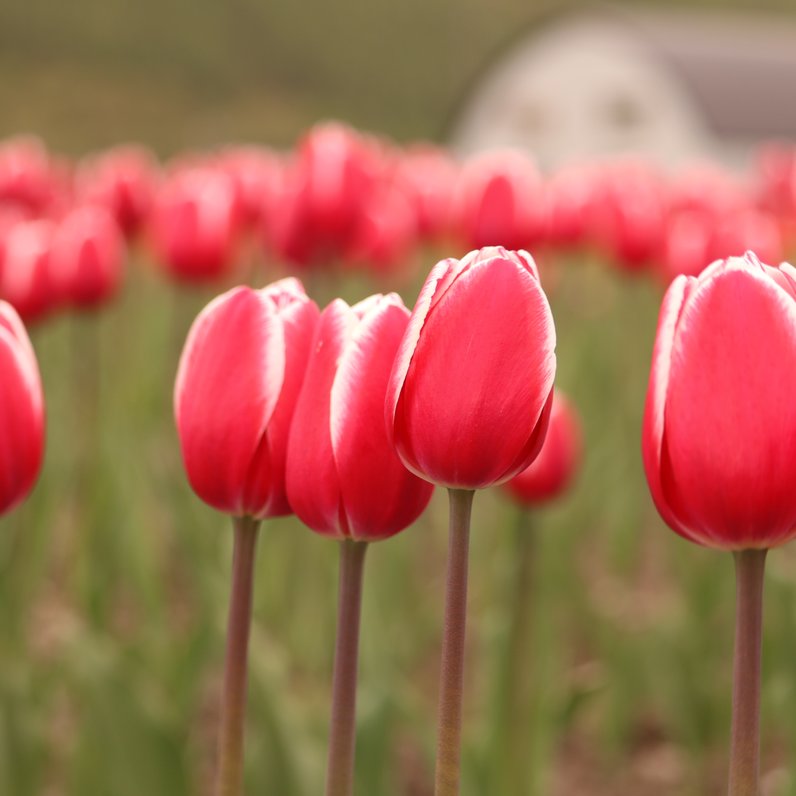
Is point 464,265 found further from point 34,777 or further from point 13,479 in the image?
point 34,777

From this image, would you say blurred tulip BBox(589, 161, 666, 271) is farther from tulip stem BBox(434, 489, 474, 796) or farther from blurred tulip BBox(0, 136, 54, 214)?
tulip stem BBox(434, 489, 474, 796)

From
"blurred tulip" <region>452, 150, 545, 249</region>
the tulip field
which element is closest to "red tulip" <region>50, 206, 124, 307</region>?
the tulip field

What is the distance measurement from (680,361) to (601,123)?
50.3ft

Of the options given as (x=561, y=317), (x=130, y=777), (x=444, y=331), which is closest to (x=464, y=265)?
(x=444, y=331)

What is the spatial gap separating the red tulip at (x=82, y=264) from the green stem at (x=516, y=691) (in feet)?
2.04

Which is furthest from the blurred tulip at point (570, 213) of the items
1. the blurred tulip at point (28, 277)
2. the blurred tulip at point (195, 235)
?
the blurred tulip at point (28, 277)

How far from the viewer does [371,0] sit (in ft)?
70.2

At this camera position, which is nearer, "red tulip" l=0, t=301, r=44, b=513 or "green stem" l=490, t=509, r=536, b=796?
"red tulip" l=0, t=301, r=44, b=513

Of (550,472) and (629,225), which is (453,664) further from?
(629,225)

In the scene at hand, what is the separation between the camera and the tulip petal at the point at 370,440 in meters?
0.49

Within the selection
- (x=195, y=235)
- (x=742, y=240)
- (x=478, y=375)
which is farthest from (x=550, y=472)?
(x=195, y=235)

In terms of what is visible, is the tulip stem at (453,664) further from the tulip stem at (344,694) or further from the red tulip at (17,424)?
the red tulip at (17,424)

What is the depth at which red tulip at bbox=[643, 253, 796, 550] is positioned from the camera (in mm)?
454

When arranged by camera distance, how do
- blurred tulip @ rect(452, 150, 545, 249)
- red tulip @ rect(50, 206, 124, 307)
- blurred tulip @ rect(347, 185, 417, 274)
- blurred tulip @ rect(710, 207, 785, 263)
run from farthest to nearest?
1. blurred tulip @ rect(452, 150, 545, 249)
2. blurred tulip @ rect(347, 185, 417, 274)
3. blurred tulip @ rect(710, 207, 785, 263)
4. red tulip @ rect(50, 206, 124, 307)
